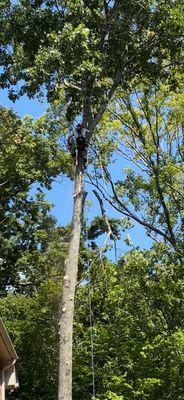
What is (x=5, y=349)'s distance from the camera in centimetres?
899

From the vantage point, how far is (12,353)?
9039mm

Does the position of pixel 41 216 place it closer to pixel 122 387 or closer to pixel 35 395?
pixel 35 395

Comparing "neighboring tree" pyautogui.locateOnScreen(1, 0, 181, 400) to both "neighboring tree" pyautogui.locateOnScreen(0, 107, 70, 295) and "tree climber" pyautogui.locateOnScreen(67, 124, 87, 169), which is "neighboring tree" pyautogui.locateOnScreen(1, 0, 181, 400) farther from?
"neighboring tree" pyautogui.locateOnScreen(0, 107, 70, 295)

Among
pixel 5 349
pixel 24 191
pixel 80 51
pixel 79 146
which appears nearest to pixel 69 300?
pixel 5 349

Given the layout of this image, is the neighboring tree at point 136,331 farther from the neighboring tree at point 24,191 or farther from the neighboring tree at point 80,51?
the neighboring tree at point 24,191

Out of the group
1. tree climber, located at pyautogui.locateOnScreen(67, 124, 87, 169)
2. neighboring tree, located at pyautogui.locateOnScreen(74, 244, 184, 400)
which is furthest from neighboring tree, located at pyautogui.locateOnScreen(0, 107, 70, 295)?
tree climber, located at pyautogui.locateOnScreen(67, 124, 87, 169)

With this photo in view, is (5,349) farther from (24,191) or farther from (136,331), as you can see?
(24,191)

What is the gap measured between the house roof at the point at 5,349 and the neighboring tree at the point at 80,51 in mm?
1316

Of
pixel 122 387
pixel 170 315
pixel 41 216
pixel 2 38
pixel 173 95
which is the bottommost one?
pixel 122 387

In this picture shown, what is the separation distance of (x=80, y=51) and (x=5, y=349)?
5.11 m

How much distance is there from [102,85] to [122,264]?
4887 mm

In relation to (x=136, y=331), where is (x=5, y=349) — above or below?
below

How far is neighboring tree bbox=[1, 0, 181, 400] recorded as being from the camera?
8617 millimetres

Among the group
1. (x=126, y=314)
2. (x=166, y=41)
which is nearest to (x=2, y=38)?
(x=166, y=41)
